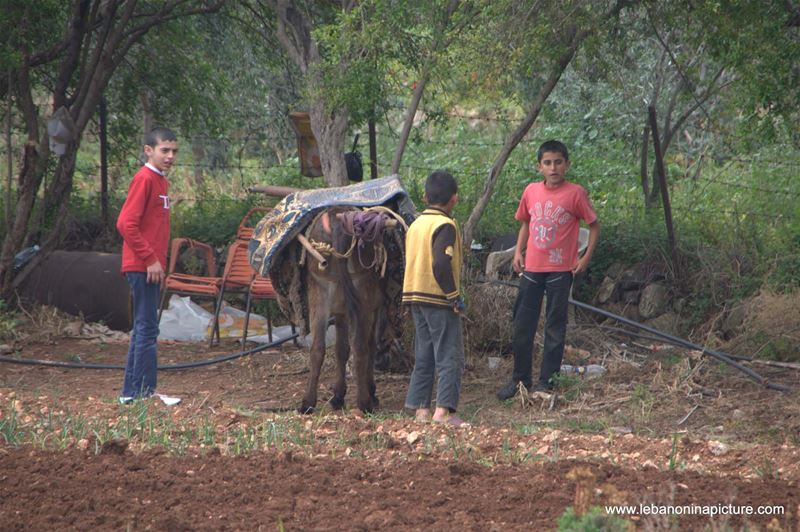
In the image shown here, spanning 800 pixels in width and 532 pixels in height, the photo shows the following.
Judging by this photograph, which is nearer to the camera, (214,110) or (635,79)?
(214,110)

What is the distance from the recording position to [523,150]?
17172 mm

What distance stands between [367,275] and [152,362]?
5.15ft

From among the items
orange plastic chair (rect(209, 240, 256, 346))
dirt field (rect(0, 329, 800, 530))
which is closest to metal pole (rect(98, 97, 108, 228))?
orange plastic chair (rect(209, 240, 256, 346))

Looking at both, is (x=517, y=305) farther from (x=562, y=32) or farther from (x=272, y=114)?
(x=272, y=114)

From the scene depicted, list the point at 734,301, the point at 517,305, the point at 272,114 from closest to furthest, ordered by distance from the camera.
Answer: the point at 517,305
the point at 734,301
the point at 272,114

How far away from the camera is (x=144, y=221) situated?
7254 mm

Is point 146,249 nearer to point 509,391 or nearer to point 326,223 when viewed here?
point 326,223

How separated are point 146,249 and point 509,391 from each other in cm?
274

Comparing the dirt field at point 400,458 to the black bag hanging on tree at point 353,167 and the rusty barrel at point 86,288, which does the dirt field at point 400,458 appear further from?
the rusty barrel at point 86,288

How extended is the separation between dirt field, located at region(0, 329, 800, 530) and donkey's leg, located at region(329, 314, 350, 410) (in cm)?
27

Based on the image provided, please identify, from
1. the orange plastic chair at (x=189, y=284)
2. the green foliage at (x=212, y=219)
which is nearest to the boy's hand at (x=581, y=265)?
the orange plastic chair at (x=189, y=284)

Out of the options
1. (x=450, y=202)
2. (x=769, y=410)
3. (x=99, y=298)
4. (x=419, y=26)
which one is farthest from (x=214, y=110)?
(x=769, y=410)

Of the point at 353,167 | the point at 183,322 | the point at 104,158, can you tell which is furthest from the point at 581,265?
the point at 104,158

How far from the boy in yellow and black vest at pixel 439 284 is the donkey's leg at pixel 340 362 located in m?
0.78
